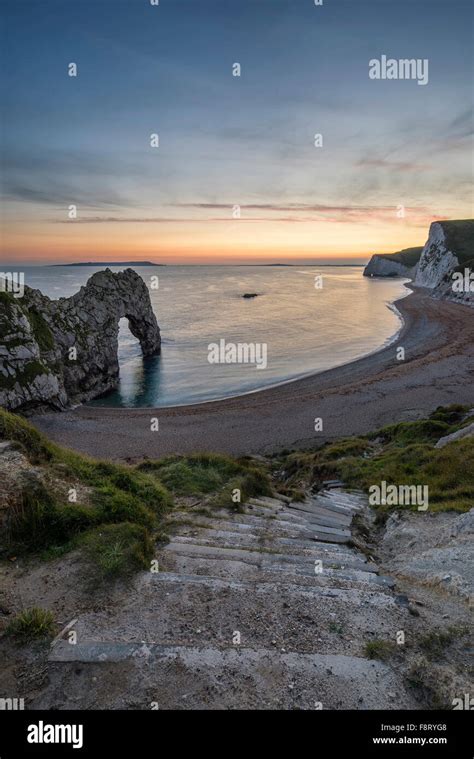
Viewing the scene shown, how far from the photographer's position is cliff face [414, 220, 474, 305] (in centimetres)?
9823

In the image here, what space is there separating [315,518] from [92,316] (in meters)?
41.4

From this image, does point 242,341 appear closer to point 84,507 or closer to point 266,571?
point 84,507

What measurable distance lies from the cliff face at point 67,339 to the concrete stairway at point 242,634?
94.4ft

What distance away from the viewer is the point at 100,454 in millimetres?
26125

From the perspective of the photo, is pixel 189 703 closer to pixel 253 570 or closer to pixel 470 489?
pixel 253 570

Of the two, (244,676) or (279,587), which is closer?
(244,676)

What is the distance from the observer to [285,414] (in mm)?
32969

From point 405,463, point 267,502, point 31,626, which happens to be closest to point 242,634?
point 31,626

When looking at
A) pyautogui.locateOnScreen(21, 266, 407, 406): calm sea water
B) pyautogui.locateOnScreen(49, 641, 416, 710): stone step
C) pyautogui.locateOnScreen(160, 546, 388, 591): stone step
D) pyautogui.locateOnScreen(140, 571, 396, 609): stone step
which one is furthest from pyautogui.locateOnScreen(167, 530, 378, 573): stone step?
pyautogui.locateOnScreen(21, 266, 407, 406): calm sea water

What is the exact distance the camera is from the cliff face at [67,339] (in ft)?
105

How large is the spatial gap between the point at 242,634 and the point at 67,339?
41.3m

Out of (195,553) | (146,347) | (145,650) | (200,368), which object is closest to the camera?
(145,650)

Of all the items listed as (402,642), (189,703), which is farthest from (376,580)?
(189,703)

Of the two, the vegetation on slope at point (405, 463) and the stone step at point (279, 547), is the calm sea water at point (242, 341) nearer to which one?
the vegetation on slope at point (405, 463)
